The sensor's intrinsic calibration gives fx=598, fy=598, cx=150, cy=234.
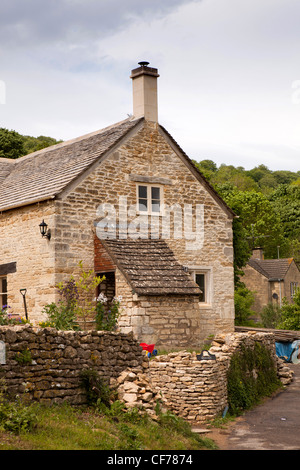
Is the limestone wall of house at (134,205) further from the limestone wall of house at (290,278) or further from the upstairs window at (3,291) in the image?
the limestone wall of house at (290,278)

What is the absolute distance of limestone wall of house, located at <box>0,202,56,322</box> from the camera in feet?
54.6

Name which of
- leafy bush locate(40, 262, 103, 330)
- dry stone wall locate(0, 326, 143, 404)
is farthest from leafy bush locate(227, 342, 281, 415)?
leafy bush locate(40, 262, 103, 330)

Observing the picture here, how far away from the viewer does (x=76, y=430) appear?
9383mm

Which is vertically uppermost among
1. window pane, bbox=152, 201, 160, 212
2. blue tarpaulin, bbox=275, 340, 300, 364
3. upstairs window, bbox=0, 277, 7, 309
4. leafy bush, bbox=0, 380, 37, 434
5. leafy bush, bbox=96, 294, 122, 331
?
window pane, bbox=152, 201, 160, 212

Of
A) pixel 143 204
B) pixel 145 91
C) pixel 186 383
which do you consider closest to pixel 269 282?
pixel 143 204

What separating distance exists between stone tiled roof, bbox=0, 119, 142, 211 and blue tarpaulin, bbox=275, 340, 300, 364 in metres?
10.1

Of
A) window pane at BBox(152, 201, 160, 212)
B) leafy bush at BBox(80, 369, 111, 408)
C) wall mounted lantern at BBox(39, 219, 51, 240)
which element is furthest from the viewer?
window pane at BBox(152, 201, 160, 212)

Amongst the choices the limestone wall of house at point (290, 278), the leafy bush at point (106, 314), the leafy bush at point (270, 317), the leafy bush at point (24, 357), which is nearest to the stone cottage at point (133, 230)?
the leafy bush at point (106, 314)

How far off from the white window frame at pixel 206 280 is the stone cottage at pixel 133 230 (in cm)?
3

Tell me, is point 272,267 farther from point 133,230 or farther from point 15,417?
point 15,417

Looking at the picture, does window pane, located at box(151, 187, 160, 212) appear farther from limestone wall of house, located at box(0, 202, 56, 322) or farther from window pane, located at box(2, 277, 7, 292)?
window pane, located at box(2, 277, 7, 292)

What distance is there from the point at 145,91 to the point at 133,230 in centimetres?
464

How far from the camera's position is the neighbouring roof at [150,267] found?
51.6ft
